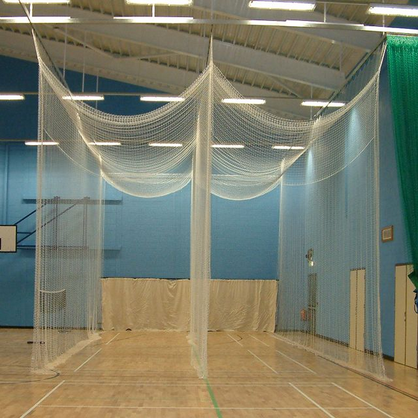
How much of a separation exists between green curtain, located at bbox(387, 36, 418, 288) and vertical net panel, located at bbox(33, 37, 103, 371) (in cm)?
519

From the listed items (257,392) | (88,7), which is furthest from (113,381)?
(88,7)

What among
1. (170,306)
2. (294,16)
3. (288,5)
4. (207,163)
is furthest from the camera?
(170,306)

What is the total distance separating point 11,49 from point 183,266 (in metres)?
7.77

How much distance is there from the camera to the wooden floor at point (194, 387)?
24.0 feet

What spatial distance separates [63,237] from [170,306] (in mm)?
7007

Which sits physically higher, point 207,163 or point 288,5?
point 288,5

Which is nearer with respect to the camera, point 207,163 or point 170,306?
point 207,163

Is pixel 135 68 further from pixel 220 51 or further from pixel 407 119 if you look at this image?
pixel 407 119

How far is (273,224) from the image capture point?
19.7m

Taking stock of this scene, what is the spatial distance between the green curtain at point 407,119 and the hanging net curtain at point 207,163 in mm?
560

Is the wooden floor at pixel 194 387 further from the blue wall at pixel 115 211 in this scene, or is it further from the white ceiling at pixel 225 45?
the blue wall at pixel 115 211

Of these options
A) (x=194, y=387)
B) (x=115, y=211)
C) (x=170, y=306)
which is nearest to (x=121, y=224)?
(x=115, y=211)

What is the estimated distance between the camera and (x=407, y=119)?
31.1 feet

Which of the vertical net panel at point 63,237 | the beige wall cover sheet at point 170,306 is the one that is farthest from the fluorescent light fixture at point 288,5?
the beige wall cover sheet at point 170,306
